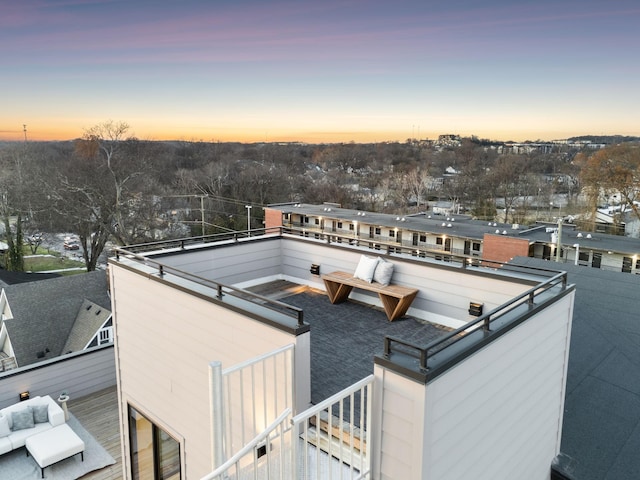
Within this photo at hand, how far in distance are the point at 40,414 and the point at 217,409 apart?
9523 millimetres

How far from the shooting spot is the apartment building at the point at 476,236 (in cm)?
1866

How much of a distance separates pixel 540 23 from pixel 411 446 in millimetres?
23259

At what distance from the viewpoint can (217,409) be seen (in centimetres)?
241

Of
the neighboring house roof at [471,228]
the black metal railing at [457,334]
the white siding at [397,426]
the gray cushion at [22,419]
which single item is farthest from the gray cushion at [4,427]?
the neighboring house roof at [471,228]

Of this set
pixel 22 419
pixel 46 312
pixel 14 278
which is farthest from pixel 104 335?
pixel 14 278

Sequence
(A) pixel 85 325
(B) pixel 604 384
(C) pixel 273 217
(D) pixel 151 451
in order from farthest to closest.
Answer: (C) pixel 273 217
(A) pixel 85 325
(D) pixel 151 451
(B) pixel 604 384

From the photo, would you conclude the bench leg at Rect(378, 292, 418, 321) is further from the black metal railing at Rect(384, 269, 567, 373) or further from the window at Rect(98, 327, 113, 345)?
the window at Rect(98, 327, 113, 345)

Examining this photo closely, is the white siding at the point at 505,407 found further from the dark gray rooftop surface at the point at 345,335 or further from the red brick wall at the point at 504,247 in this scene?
the red brick wall at the point at 504,247

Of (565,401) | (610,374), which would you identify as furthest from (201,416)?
(610,374)

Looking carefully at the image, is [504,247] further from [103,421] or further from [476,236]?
[103,421]

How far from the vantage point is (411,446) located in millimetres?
2254

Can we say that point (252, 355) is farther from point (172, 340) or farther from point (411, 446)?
point (411, 446)

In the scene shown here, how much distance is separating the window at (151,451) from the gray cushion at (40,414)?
535cm

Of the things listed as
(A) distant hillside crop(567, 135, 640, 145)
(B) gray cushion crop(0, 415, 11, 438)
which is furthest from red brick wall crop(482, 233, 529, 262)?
(B) gray cushion crop(0, 415, 11, 438)
